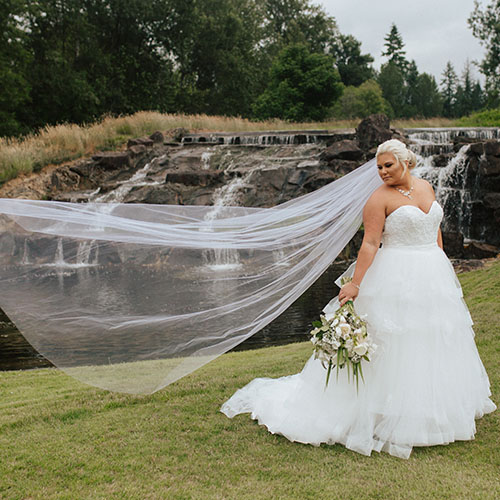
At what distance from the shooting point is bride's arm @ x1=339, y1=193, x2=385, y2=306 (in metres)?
3.62

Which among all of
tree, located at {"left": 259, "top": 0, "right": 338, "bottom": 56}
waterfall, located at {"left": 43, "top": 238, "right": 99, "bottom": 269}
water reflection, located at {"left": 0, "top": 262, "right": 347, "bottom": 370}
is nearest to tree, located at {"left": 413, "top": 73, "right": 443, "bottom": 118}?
tree, located at {"left": 259, "top": 0, "right": 338, "bottom": 56}

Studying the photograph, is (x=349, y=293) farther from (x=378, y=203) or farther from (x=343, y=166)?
(x=343, y=166)

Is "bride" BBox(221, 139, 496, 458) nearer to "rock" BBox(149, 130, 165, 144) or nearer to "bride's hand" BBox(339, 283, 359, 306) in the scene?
"bride's hand" BBox(339, 283, 359, 306)

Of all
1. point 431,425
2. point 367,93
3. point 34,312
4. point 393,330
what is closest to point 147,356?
point 34,312

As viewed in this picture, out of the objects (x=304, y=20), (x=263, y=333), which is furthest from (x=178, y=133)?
(x=304, y=20)

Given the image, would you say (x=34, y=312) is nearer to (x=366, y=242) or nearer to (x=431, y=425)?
(x=366, y=242)

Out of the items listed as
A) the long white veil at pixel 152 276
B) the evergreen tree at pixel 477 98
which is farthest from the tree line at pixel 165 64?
the long white veil at pixel 152 276

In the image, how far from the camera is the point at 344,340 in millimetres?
3465

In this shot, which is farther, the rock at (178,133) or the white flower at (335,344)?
the rock at (178,133)

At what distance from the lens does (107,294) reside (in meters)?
4.15

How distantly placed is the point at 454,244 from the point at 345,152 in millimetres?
5539

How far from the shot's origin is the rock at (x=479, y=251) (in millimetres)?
12966

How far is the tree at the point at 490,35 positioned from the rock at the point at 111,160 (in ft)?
99.7

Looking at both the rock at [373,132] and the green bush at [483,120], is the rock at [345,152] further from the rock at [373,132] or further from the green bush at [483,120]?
the green bush at [483,120]
